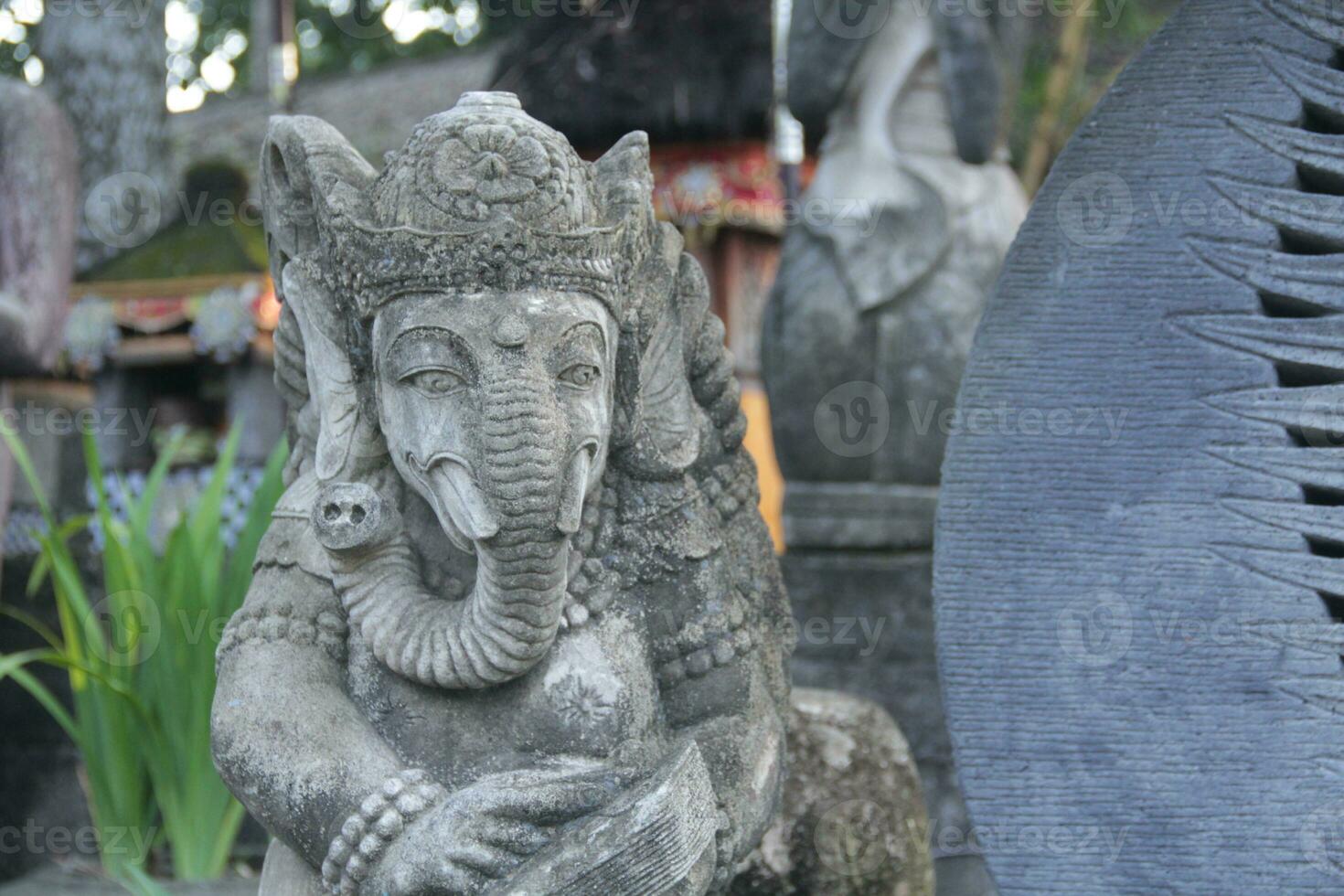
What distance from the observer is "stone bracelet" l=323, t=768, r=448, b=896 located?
195 cm

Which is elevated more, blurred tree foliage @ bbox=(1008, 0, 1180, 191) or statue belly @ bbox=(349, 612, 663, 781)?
blurred tree foliage @ bbox=(1008, 0, 1180, 191)

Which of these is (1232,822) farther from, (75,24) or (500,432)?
(75,24)

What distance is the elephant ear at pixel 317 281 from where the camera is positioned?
218cm

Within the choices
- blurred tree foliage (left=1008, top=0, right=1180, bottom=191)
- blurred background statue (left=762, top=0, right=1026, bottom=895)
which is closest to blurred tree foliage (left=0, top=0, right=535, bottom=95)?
blurred tree foliage (left=1008, top=0, right=1180, bottom=191)

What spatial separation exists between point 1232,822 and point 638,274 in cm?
117

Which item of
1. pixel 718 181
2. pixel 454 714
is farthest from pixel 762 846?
pixel 718 181

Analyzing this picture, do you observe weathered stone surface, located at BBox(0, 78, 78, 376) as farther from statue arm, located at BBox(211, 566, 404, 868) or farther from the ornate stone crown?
the ornate stone crown

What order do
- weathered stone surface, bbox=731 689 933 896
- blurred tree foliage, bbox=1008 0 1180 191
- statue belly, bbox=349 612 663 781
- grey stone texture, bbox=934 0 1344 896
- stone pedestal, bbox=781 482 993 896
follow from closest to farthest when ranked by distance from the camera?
1. statue belly, bbox=349 612 663 781
2. grey stone texture, bbox=934 0 1344 896
3. weathered stone surface, bbox=731 689 933 896
4. stone pedestal, bbox=781 482 993 896
5. blurred tree foliage, bbox=1008 0 1180 191

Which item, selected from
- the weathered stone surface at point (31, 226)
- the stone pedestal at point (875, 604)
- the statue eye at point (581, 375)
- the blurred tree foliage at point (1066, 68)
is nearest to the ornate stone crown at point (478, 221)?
the statue eye at point (581, 375)

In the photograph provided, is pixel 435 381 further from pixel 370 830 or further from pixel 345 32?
pixel 345 32

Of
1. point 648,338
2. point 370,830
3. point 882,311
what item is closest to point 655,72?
point 882,311

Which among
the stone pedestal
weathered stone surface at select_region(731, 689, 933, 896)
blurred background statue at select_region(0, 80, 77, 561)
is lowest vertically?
the stone pedestal

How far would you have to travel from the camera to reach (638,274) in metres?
2.21

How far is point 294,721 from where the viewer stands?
6.74 feet
